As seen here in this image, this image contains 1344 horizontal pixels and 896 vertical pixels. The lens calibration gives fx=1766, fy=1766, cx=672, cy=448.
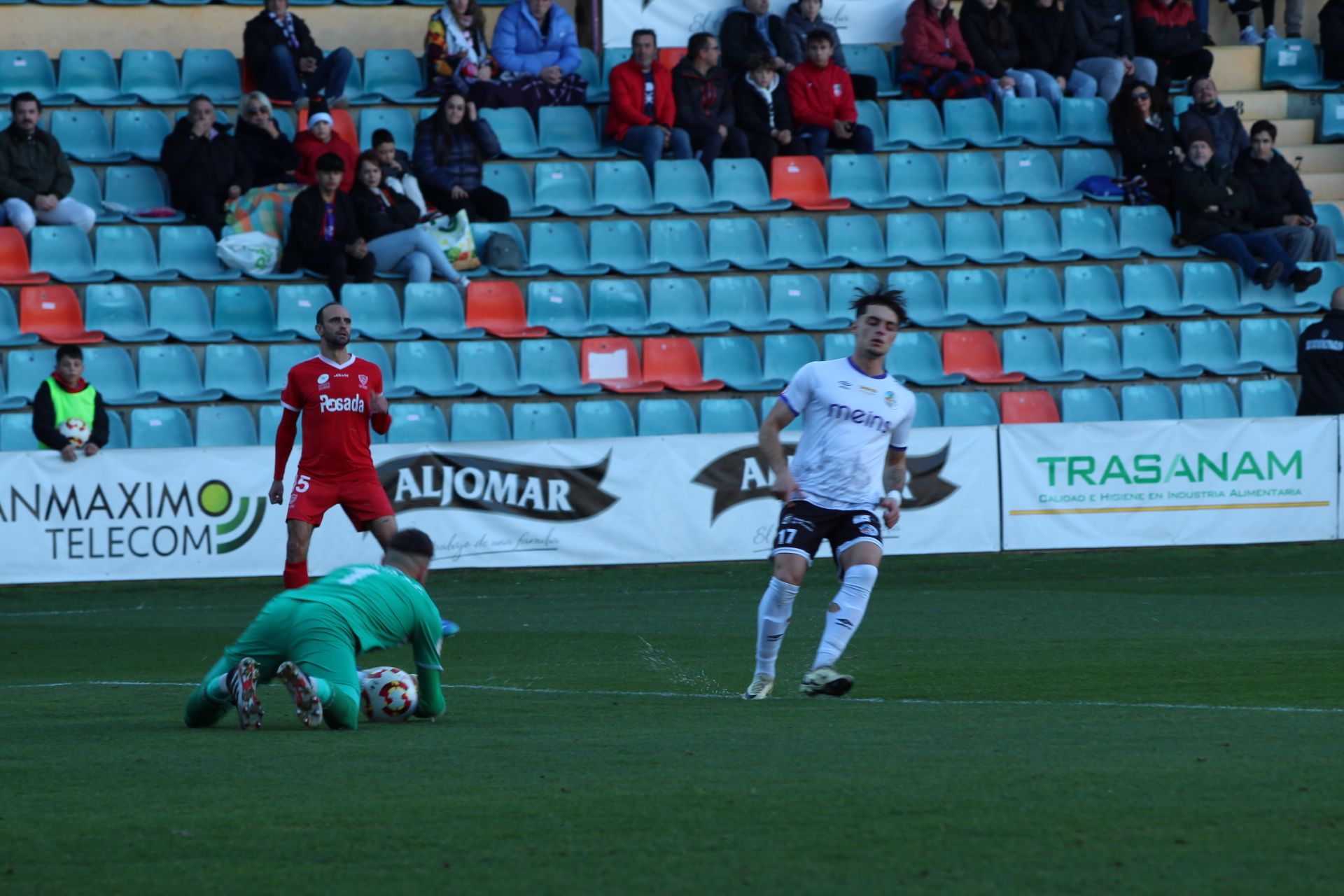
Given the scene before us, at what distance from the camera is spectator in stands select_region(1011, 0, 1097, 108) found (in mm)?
21906

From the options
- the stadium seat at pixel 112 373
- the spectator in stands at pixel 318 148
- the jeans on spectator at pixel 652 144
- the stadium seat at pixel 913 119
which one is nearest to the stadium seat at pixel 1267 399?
the stadium seat at pixel 913 119

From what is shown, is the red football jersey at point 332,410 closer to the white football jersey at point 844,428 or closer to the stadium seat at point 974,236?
the white football jersey at point 844,428

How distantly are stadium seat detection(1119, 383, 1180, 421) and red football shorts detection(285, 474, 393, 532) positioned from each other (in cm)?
1002

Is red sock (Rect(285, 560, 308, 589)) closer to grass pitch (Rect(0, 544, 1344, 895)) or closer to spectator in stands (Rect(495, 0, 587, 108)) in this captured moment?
grass pitch (Rect(0, 544, 1344, 895))

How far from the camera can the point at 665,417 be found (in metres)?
17.8

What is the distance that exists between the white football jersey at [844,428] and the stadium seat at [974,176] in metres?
→ 12.5

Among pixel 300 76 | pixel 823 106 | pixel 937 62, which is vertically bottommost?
pixel 823 106

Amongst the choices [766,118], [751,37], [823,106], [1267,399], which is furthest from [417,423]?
[1267,399]

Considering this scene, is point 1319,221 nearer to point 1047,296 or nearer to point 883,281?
point 1047,296

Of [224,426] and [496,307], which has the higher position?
[496,307]

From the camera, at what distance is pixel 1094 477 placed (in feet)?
55.3

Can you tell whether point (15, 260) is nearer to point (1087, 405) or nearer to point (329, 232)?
point (329, 232)

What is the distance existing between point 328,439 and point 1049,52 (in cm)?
1361

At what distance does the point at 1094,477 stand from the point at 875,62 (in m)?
7.52
